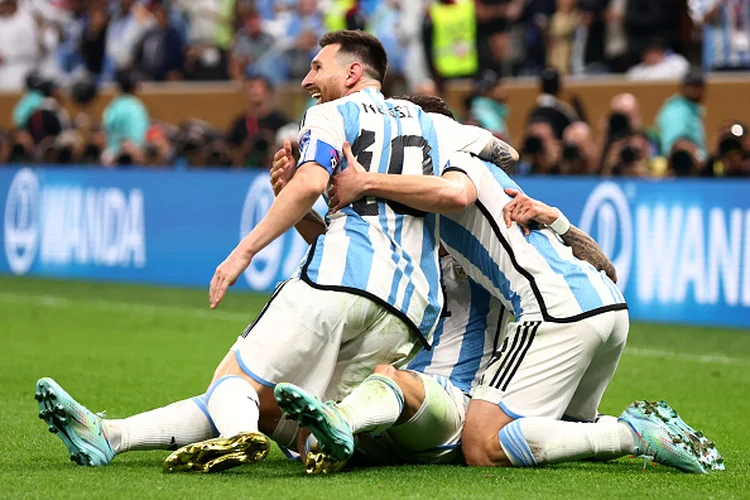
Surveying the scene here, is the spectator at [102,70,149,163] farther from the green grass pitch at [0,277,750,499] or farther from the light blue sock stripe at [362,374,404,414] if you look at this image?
the light blue sock stripe at [362,374,404,414]

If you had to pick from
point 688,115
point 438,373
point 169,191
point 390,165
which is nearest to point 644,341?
point 688,115

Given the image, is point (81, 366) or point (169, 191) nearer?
point (81, 366)

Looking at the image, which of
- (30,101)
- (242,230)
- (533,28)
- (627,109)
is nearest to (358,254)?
(627,109)

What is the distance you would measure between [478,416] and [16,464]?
1794 mm

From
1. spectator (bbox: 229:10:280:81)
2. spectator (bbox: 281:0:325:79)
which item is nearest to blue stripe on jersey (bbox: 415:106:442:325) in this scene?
spectator (bbox: 281:0:325:79)

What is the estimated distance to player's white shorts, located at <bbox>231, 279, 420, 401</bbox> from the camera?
4812 mm

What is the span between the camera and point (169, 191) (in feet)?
47.8

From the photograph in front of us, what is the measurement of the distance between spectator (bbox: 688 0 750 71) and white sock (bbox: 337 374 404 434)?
9.88 m

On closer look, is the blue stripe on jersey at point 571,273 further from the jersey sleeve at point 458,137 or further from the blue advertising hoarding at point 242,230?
the blue advertising hoarding at point 242,230

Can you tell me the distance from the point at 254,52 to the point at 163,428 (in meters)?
13.3

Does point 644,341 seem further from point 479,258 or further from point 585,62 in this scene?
point 585,62

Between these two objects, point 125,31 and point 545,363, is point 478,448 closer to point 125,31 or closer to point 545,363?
point 545,363

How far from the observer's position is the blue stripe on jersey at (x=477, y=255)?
210 inches

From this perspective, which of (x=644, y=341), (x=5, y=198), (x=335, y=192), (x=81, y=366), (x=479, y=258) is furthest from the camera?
(x=5, y=198)
